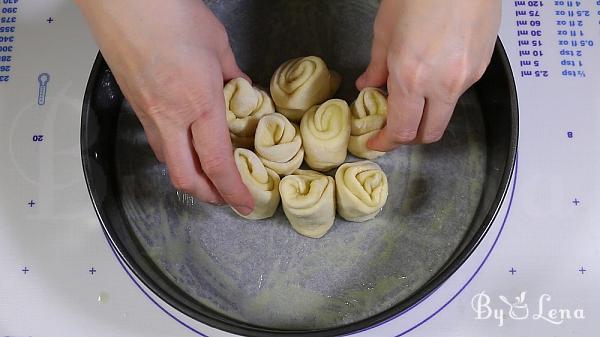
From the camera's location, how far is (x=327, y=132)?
1180mm

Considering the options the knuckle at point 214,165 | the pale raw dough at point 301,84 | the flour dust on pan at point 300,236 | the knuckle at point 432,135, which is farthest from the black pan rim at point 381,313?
the pale raw dough at point 301,84

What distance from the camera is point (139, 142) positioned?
1.28m

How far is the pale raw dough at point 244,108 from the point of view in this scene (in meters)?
1.17

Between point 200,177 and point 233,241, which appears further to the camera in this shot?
point 233,241

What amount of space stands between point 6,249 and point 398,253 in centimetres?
83

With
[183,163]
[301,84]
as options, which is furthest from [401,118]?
[183,163]

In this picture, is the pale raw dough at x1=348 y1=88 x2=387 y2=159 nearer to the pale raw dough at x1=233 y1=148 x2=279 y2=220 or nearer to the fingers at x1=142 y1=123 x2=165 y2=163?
the pale raw dough at x1=233 y1=148 x2=279 y2=220

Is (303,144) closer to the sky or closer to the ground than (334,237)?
closer to the sky

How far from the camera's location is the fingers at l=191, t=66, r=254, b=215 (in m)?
0.92

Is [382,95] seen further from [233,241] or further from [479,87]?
[233,241]

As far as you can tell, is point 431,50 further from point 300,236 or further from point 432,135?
→ point 300,236

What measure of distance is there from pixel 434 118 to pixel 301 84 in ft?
1.01

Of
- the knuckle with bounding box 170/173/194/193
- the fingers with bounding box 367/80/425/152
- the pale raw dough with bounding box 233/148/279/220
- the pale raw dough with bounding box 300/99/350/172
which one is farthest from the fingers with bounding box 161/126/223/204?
the fingers with bounding box 367/80/425/152

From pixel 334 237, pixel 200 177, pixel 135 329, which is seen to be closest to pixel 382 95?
pixel 334 237
